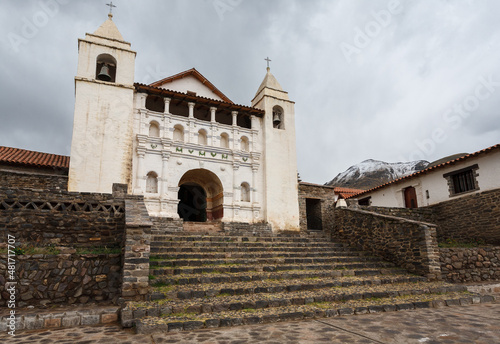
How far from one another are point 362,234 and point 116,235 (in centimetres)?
791

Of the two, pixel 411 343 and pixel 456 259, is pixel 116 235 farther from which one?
pixel 456 259

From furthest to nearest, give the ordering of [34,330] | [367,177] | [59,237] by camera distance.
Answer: [367,177]
[59,237]
[34,330]

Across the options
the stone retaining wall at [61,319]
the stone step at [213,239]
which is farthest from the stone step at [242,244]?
the stone retaining wall at [61,319]

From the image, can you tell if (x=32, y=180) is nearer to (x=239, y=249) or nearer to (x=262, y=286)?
(x=239, y=249)

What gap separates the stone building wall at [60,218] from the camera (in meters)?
7.91

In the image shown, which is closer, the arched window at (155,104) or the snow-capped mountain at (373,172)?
the arched window at (155,104)

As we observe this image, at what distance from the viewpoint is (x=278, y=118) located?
55.4 ft

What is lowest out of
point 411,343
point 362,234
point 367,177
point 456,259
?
point 411,343

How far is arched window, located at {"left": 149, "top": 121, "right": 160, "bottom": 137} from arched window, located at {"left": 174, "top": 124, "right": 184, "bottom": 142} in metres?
0.79

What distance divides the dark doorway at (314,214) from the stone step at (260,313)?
36.6 feet

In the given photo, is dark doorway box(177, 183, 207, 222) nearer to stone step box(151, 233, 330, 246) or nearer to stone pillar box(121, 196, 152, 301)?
stone step box(151, 233, 330, 246)

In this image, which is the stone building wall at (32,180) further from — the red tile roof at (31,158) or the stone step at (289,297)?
the stone step at (289,297)

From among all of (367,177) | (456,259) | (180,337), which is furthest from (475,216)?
(367,177)

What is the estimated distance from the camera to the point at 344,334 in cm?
441
